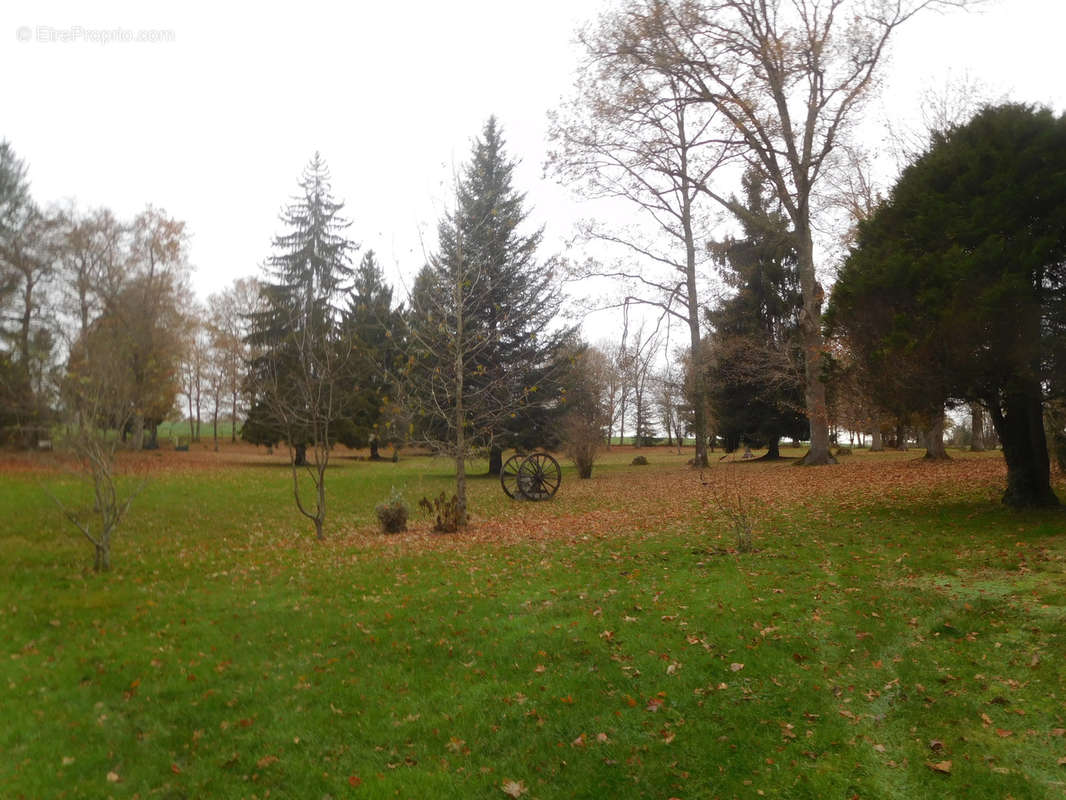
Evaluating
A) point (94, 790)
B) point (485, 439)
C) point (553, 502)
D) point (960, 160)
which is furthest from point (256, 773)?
point (485, 439)

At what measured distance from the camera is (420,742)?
4.49m

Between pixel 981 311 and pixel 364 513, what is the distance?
1256cm

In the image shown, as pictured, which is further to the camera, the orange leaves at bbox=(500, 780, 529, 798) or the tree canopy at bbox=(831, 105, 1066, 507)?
the tree canopy at bbox=(831, 105, 1066, 507)

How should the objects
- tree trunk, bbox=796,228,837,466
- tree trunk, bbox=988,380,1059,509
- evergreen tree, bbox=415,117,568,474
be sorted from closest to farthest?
tree trunk, bbox=988,380,1059,509
tree trunk, bbox=796,228,837,466
evergreen tree, bbox=415,117,568,474

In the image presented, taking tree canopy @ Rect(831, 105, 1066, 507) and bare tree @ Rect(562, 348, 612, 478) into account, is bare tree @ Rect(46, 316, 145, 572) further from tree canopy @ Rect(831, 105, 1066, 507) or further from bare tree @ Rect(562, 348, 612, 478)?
bare tree @ Rect(562, 348, 612, 478)

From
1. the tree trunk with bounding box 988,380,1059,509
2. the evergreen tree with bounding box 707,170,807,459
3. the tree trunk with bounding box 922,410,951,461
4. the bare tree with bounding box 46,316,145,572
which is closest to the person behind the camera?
the bare tree with bounding box 46,316,145,572

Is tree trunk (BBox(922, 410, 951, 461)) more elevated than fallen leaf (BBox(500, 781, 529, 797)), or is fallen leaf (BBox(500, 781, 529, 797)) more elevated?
tree trunk (BBox(922, 410, 951, 461))

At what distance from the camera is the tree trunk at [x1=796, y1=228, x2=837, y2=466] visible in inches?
721

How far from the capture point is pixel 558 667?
5441 mm

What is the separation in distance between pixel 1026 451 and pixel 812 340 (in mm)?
9664

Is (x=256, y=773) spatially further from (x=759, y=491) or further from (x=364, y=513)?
(x=759, y=491)

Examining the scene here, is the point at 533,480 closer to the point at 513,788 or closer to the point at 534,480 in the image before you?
the point at 534,480

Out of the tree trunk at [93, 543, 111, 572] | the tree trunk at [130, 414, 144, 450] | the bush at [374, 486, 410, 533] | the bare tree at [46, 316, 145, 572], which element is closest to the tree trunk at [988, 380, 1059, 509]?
the bush at [374, 486, 410, 533]

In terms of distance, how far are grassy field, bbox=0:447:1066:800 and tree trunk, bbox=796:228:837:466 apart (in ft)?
28.3
